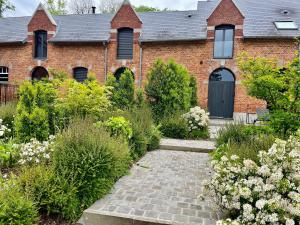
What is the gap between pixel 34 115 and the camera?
5.36 m

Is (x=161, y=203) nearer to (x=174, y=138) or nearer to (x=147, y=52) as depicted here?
(x=174, y=138)

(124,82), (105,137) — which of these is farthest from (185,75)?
(105,137)

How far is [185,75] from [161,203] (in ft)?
23.3

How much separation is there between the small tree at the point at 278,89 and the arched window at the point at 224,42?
8522 millimetres

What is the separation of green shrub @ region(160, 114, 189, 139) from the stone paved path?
9.50 ft

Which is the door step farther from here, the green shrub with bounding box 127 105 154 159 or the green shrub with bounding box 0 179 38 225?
the green shrub with bounding box 0 179 38 225

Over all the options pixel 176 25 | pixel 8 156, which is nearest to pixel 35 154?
pixel 8 156

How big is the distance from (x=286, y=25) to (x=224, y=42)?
334cm

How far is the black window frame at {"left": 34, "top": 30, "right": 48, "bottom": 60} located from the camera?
52.1 ft

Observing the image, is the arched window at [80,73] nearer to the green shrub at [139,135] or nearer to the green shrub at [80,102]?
the green shrub at [80,102]

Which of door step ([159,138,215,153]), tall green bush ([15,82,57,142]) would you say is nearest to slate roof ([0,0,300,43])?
door step ([159,138,215,153])

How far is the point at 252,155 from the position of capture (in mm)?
3537

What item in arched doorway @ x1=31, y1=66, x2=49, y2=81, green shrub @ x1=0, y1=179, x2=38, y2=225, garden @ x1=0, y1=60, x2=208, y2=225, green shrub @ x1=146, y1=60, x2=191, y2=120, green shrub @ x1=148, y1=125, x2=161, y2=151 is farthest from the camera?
arched doorway @ x1=31, y1=66, x2=49, y2=81

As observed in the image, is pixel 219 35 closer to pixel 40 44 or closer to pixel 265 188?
pixel 40 44
